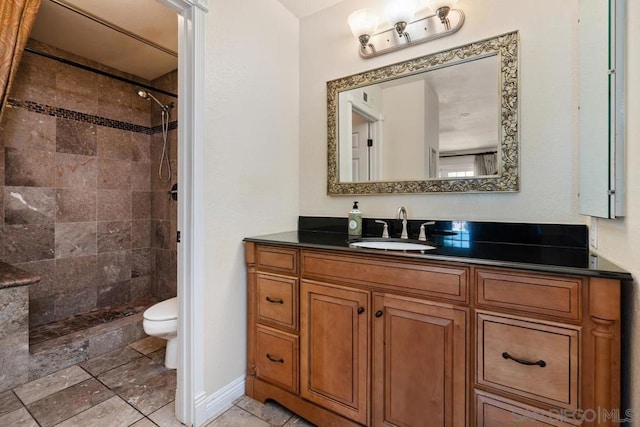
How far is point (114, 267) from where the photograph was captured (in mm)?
2828

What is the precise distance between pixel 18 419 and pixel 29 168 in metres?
1.81

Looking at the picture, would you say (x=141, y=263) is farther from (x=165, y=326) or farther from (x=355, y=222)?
(x=355, y=222)

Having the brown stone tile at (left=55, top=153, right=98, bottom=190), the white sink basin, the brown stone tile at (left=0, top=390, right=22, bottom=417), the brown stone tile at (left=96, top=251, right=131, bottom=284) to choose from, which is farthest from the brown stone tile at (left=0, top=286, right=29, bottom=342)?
the white sink basin

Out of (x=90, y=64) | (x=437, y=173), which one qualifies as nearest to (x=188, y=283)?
(x=437, y=173)

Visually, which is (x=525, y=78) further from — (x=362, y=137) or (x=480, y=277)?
(x=480, y=277)

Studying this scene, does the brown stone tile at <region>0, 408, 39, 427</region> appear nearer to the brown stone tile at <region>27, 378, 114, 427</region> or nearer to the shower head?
the brown stone tile at <region>27, 378, 114, 427</region>

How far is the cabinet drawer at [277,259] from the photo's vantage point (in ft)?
4.90

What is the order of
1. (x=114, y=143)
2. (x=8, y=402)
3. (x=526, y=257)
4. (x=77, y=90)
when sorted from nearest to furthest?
(x=526, y=257), (x=8, y=402), (x=77, y=90), (x=114, y=143)

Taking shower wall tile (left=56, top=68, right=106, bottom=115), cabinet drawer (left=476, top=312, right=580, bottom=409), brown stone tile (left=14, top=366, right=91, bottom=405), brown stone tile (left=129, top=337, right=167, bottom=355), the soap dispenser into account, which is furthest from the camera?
shower wall tile (left=56, top=68, right=106, bottom=115)

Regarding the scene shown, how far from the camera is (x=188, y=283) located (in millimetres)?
1446

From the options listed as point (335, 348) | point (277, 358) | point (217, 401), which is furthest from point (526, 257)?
point (217, 401)

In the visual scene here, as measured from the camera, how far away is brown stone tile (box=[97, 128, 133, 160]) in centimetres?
273

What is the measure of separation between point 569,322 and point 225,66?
184 cm

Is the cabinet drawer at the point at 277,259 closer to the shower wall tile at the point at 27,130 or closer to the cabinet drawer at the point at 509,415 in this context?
the cabinet drawer at the point at 509,415
